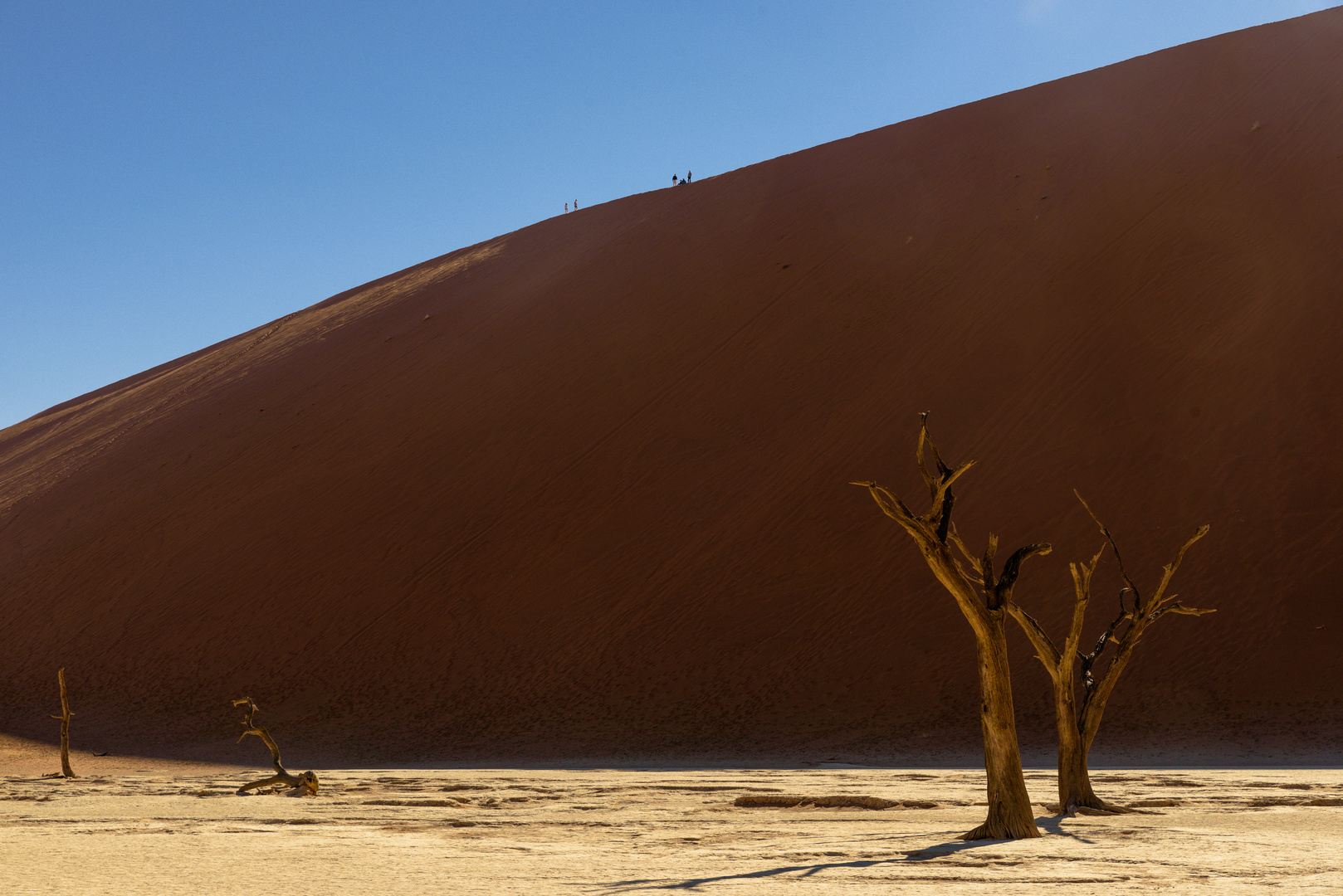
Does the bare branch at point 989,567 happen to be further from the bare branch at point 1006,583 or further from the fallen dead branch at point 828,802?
the fallen dead branch at point 828,802

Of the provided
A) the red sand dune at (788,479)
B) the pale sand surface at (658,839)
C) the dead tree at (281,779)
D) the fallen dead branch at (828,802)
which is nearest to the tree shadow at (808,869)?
the pale sand surface at (658,839)

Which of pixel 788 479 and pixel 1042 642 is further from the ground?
pixel 788 479

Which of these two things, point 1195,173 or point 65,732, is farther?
point 1195,173

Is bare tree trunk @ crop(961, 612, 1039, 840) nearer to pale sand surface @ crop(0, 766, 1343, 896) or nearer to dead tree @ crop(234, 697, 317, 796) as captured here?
pale sand surface @ crop(0, 766, 1343, 896)

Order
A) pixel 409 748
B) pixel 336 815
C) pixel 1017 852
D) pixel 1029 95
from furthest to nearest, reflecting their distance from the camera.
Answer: pixel 1029 95
pixel 409 748
pixel 336 815
pixel 1017 852

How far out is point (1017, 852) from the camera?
6809 millimetres

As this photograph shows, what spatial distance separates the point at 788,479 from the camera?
22188 millimetres

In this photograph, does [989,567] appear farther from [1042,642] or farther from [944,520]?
[1042,642]

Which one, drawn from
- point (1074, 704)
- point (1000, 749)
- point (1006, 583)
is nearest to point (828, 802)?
point (1074, 704)

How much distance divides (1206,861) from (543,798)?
665 centimetres

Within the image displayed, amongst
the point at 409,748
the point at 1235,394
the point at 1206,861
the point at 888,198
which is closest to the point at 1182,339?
the point at 1235,394

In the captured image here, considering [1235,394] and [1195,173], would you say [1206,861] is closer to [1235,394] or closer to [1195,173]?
[1235,394]

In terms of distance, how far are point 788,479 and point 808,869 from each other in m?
15.8

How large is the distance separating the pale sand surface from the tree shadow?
28 millimetres
